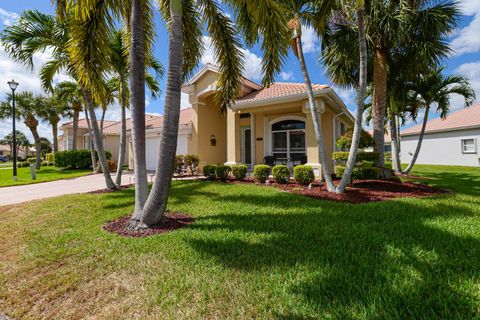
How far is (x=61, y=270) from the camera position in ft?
12.1

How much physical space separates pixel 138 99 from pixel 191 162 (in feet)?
29.7

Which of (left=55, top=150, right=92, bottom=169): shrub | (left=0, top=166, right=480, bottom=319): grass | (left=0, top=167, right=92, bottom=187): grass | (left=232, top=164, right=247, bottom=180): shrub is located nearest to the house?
(left=232, top=164, right=247, bottom=180): shrub

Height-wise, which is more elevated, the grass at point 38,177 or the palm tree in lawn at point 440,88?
the palm tree in lawn at point 440,88

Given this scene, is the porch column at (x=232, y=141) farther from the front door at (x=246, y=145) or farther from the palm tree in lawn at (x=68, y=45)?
the palm tree in lawn at (x=68, y=45)

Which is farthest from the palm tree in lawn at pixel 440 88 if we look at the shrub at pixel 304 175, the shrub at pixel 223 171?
the shrub at pixel 223 171

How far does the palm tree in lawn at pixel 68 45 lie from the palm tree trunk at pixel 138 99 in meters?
1.52

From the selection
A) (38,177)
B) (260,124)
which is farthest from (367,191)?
(38,177)

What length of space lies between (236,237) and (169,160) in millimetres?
2094

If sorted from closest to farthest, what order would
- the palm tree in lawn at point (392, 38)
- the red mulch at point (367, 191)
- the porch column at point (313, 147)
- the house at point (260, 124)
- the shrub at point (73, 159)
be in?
the red mulch at point (367, 191) < the palm tree in lawn at point (392, 38) < the porch column at point (313, 147) < the house at point (260, 124) < the shrub at point (73, 159)

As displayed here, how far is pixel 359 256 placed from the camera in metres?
3.56

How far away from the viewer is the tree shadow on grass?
2521 millimetres

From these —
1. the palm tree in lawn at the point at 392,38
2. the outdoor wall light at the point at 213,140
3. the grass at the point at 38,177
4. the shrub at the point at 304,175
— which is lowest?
the grass at the point at 38,177

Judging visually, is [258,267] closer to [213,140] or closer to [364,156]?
[364,156]

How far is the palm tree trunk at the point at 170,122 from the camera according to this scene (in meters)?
4.95
